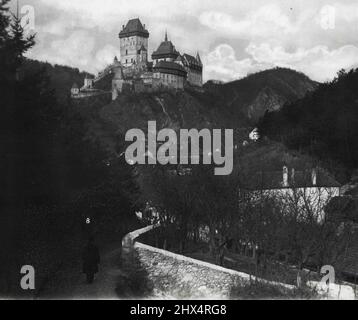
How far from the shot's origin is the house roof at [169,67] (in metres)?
127

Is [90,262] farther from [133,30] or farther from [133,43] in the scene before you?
[133,43]

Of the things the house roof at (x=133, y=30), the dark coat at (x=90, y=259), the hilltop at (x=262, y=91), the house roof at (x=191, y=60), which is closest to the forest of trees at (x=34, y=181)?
the dark coat at (x=90, y=259)

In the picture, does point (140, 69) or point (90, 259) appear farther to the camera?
point (140, 69)

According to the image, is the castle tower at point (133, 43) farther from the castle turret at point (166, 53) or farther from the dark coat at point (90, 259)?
the dark coat at point (90, 259)

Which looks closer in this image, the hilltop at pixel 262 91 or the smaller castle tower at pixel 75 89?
the smaller castle tower at pixel 75 89

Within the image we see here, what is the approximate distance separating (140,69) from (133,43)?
23.9 feet

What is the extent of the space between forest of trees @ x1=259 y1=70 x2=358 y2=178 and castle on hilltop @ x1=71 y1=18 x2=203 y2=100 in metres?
50.7

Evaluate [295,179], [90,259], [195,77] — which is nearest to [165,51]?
[195,77]

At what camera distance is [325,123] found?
206 ft

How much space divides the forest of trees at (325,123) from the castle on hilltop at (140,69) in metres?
50.7

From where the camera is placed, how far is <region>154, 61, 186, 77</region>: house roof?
416ft

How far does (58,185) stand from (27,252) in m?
3.90

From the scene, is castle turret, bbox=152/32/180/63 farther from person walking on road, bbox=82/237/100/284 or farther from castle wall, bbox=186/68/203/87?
person walking on road, bbox=82/237/100/284
